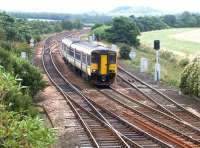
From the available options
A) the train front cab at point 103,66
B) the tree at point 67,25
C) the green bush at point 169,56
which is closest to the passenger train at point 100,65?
the train front cab at point 103,66

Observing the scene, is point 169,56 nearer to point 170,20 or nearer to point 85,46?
point 85,46

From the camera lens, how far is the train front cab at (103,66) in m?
33.6

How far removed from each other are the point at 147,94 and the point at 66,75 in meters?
10.1

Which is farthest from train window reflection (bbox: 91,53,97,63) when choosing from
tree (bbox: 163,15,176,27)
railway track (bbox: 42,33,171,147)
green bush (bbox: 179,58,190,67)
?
tree (bbox: 163,15,176,27)

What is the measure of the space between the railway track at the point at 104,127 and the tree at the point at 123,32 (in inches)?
1387

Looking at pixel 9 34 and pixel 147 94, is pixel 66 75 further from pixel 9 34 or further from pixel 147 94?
pixel 9 34

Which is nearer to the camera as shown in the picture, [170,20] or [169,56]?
[169,56]

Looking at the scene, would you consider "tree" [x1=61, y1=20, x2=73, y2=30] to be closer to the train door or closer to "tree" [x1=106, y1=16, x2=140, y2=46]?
"tree" [x1=106, y1=16, x2=140, y2=46]

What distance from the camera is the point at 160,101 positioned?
96.9 ft

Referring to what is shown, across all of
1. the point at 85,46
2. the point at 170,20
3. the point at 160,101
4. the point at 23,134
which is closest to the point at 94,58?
the point at 85,46

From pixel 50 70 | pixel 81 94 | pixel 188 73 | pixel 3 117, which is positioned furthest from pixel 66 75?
pixel 3 117

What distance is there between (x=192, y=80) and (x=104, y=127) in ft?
28.8

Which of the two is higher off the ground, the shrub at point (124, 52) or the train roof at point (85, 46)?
the train roof at point (85, 46)

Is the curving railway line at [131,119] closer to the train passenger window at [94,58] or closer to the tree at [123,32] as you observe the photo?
the train passenger window at [94,58]
